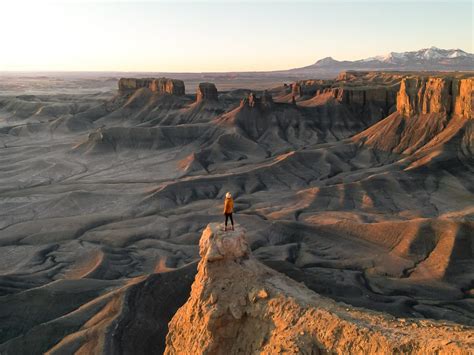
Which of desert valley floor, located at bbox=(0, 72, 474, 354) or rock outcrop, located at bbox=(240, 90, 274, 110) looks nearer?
desert valley floor, located at bbox=(0, 72, 474, 354)

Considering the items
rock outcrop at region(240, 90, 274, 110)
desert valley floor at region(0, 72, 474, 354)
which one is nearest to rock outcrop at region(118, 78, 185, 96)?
desert valley floor at region(0, 72, 474, 354)

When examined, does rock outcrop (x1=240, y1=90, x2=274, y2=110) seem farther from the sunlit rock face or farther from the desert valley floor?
the sunlit rock face

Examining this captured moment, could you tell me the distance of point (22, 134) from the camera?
96812mm

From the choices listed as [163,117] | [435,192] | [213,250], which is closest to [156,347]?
[213,250]

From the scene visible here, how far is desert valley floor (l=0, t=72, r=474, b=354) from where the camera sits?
78.6ft

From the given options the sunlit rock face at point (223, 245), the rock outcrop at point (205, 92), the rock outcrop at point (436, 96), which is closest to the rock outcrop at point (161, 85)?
the rock outcrop at point (205, 92)

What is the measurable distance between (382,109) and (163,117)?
44595 millimetres

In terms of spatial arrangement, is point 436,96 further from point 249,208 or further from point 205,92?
point 205,92

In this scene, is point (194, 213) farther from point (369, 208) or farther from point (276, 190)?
point (369, 208)

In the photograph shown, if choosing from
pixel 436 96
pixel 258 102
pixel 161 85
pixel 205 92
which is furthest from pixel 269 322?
pixel 161 85

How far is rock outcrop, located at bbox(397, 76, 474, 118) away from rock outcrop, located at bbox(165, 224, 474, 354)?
51304 millimetres

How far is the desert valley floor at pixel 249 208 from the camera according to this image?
23969 mm

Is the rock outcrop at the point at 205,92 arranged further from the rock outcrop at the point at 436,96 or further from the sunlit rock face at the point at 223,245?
the sunlit rock face at the point at 223,245

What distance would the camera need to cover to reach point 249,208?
47.4 m
